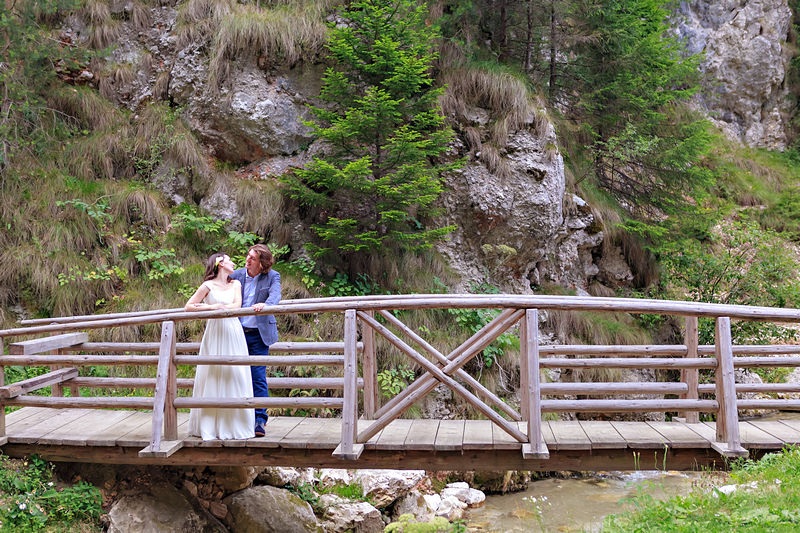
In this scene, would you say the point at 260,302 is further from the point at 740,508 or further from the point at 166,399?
the point at 740,508

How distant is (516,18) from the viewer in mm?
12852

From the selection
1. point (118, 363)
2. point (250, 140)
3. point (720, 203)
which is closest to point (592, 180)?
point (720, 203)

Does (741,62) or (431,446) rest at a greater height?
(741,62)

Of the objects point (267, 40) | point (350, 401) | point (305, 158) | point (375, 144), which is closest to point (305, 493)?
point (350, 401)

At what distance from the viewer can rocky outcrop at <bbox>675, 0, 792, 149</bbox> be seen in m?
18.5

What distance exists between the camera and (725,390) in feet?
17.1

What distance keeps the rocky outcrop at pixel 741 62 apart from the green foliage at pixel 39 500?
19.2m

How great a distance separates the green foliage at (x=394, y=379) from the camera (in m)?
8.52

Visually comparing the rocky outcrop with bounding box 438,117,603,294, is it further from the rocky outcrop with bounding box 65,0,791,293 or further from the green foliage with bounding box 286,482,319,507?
the green foliage with bounding box 286,482,319,507

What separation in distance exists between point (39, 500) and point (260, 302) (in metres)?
2.73

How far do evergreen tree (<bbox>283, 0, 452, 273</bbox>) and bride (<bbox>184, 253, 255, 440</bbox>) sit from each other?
320 cm

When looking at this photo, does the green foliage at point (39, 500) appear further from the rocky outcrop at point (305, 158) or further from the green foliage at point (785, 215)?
the green foliage at point (785, 215)

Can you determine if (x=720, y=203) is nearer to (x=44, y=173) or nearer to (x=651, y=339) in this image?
(x=651, y=339)

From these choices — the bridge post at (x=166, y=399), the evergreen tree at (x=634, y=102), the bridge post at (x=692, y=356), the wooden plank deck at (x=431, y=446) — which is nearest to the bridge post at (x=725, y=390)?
the wooden plank deck at (x=431, y=446)
